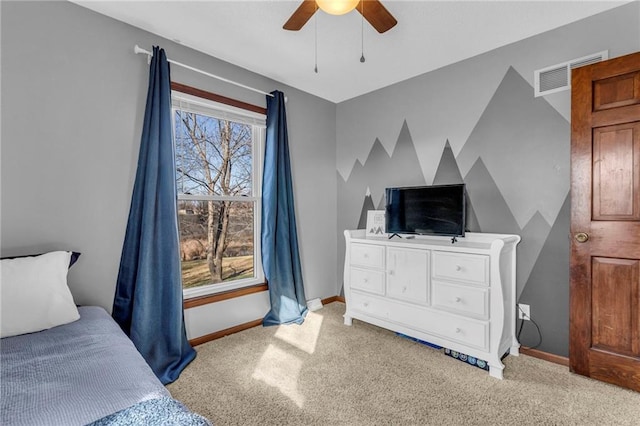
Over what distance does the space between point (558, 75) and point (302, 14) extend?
6.41 feet

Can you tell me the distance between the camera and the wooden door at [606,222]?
6.28 feet

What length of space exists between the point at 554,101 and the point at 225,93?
2.67 metres

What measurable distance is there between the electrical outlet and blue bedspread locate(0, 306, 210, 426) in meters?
2.56

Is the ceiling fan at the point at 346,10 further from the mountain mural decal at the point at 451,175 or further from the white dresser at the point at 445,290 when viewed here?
the white dresser at the point at 445,290

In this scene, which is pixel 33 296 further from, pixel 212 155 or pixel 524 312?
pixel 524 312

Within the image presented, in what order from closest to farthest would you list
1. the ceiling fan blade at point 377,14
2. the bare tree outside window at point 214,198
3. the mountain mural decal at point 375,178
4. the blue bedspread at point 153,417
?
the blue bedspread at point 153,417 < the ceiling fan blade at point 377,14 < the bare tree outside window at point 214,198 < the mountain mural decal at point 375,178

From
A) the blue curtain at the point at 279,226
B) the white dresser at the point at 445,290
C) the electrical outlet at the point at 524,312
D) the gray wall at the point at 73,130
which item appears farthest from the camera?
the blue curtain at the point at 279,226

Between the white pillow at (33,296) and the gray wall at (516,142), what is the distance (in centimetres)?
286

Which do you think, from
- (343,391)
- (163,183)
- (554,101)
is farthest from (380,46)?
(343,391)

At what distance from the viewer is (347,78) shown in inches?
124

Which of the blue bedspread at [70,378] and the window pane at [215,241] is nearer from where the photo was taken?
the blue bedspread at [70,378]

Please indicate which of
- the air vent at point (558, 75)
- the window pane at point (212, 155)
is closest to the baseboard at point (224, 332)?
the window pane at point (212, 155)

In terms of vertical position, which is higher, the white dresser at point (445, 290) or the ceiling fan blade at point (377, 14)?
the ceiling fan blade at point (377, 14)

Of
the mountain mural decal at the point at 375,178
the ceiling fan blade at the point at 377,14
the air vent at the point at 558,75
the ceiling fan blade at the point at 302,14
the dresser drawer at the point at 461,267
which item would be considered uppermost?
the ceiling fan blade at the point at 302,14
